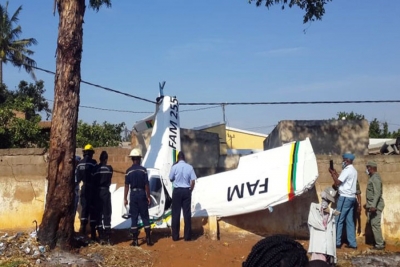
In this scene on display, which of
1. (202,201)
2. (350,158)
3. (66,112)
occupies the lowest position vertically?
(202,201)

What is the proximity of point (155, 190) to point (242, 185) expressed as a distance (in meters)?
1.77

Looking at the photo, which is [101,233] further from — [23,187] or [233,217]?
[233,217]

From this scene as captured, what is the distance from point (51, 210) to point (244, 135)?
2963cm

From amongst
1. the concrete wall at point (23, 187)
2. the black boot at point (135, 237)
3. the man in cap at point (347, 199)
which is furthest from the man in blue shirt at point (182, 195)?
Result: the concrete wall at point (23, 187)

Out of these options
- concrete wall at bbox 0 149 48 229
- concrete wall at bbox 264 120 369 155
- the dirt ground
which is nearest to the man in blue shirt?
the dirt ground

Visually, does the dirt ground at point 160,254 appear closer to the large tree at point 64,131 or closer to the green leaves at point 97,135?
the large tree at point 64,131

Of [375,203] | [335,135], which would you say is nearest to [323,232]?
[375,203]

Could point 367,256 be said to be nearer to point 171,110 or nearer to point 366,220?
point 366,220

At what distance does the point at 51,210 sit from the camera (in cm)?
926

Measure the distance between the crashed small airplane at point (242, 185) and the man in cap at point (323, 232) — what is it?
8.67ft

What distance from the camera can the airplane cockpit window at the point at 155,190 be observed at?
10930 millimetres

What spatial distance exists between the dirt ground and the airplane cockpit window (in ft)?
2.03

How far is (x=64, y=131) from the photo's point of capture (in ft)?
30.4

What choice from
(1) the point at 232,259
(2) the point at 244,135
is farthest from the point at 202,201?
(2) the point at 244,135
